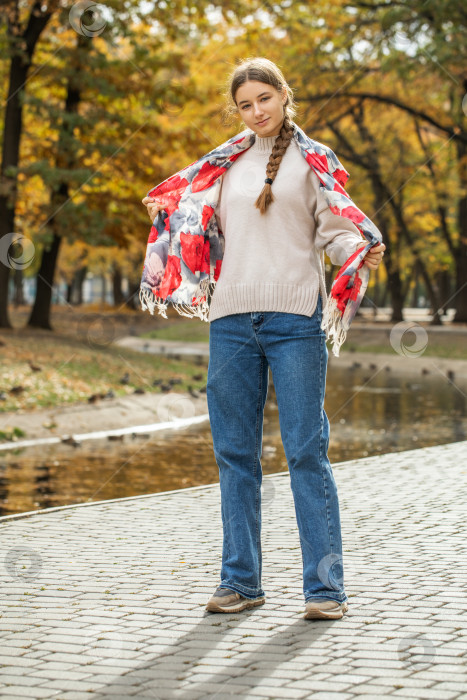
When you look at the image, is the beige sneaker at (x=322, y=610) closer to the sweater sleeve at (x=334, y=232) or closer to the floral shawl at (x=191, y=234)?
the floral shawl at (x=191, y=234)

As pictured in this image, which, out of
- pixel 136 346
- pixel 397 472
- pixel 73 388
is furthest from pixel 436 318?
pixel 397 472

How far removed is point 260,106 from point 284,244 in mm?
567

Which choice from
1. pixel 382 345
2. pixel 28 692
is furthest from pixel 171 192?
pixel 382 345

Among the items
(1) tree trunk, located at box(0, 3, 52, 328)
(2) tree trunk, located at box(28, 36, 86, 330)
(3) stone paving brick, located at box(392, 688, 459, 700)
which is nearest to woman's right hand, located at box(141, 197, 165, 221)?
(3) stone paving brick, located at box(392, 688, 459, 700)

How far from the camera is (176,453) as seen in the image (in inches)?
419

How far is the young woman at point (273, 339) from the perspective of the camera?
4051 millimetres

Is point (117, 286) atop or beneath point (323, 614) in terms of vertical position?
atop

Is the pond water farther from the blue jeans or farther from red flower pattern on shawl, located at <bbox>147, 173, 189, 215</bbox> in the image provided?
red flower pattern on shawl, located at <bbox>147, 173, 189, 215</bbox>

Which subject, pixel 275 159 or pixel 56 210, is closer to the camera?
pixel 275 159

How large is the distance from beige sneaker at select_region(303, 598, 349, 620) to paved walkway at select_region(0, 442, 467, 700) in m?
0.03

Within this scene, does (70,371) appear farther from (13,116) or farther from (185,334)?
(185,334)

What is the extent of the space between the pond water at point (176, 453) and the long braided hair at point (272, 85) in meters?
3.93

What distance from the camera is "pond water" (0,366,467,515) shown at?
828 cm

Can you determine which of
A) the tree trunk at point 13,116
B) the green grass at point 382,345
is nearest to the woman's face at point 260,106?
the tree trunk at point 13,116
